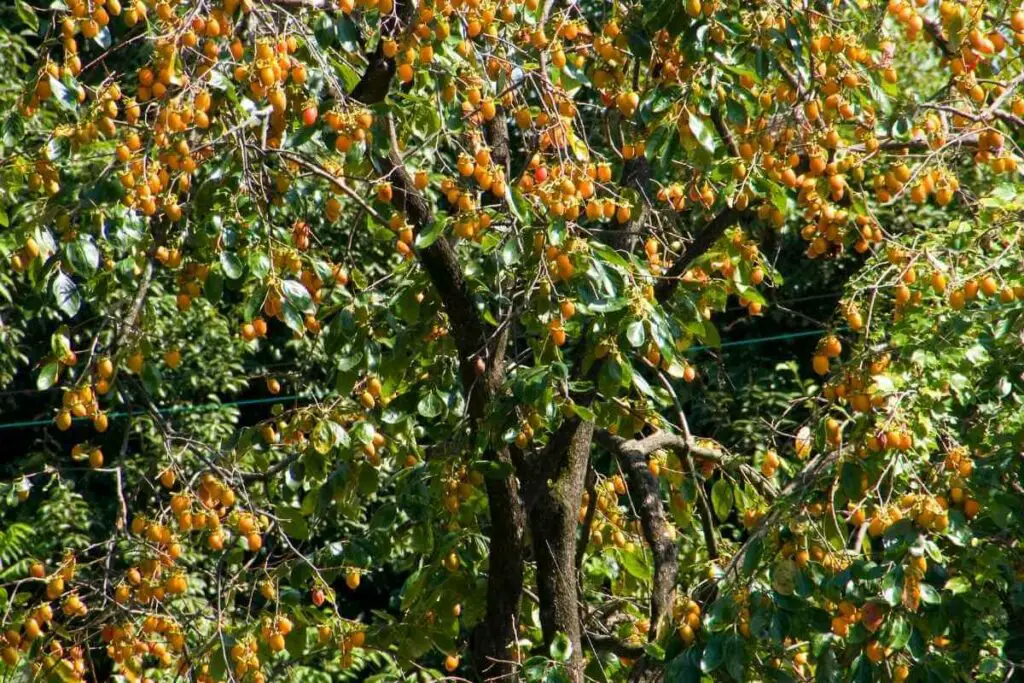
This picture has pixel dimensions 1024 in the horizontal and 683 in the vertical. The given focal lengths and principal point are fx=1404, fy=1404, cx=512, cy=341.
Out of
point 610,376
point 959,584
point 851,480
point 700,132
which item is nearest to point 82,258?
point 610,376

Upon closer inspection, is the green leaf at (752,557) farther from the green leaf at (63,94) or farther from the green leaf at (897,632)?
the green leaf at (63,94)

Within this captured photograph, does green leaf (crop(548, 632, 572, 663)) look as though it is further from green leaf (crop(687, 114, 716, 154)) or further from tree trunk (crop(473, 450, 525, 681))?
green leaf (crop(687, 114, 716, 154))

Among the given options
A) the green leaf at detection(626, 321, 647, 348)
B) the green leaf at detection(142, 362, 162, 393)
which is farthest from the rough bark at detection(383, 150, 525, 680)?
the green leaf at detection(142, 362, 162, 393)

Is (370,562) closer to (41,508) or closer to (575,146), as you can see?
(575,146)

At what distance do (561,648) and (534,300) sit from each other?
0.70 m

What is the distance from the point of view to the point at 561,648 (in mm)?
2826

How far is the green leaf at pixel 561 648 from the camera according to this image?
9.23 ft

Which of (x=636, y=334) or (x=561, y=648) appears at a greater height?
(x=636, y=334)

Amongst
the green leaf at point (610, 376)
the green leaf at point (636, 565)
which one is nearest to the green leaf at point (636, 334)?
the green leaf at point (610, 376)

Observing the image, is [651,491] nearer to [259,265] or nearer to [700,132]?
[700,132]

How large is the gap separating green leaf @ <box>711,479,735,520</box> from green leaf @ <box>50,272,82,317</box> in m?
1.67

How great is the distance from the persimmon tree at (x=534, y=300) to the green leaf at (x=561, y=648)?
0.14 m

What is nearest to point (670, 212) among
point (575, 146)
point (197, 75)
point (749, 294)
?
point (749, 294)

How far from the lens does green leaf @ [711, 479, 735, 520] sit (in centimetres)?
351
